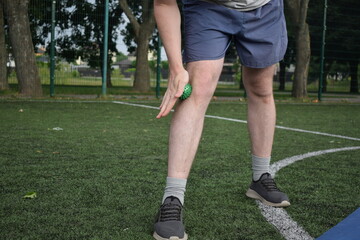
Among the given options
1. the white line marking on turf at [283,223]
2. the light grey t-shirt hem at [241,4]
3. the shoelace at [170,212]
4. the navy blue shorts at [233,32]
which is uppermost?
the light grey t-shirt hem at [241,4]

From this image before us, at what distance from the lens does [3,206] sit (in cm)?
258

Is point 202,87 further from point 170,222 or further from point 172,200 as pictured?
point 170,222

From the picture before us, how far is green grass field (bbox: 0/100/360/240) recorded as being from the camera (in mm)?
2311

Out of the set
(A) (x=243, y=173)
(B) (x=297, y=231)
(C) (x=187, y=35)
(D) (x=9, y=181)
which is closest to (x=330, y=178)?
(A) (x=243, y=173)

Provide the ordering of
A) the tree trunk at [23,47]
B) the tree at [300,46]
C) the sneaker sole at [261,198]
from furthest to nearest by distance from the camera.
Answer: the tree at [300,46] < the tree trunk at [23,47] < the sneaker sole at [261,198]

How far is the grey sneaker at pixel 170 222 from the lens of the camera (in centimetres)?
216

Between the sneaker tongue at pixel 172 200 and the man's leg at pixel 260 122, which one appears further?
the man's leg at pixel 260 122

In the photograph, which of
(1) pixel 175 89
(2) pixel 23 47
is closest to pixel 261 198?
(1) pixel 175 89

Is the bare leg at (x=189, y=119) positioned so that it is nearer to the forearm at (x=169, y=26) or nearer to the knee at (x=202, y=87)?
the knee at (x=202, y=87)

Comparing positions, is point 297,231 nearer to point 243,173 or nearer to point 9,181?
point 243,173

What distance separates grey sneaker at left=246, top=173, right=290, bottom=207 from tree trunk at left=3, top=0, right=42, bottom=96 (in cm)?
946

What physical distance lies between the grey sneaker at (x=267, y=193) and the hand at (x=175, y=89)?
33.3 inches

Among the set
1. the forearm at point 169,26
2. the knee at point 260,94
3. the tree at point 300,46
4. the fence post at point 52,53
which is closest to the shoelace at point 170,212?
the forearm at point 169,26

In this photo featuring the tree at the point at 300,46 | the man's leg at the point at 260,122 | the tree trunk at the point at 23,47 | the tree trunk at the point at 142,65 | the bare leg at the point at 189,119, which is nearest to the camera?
the bare leg at the point at 189,119
